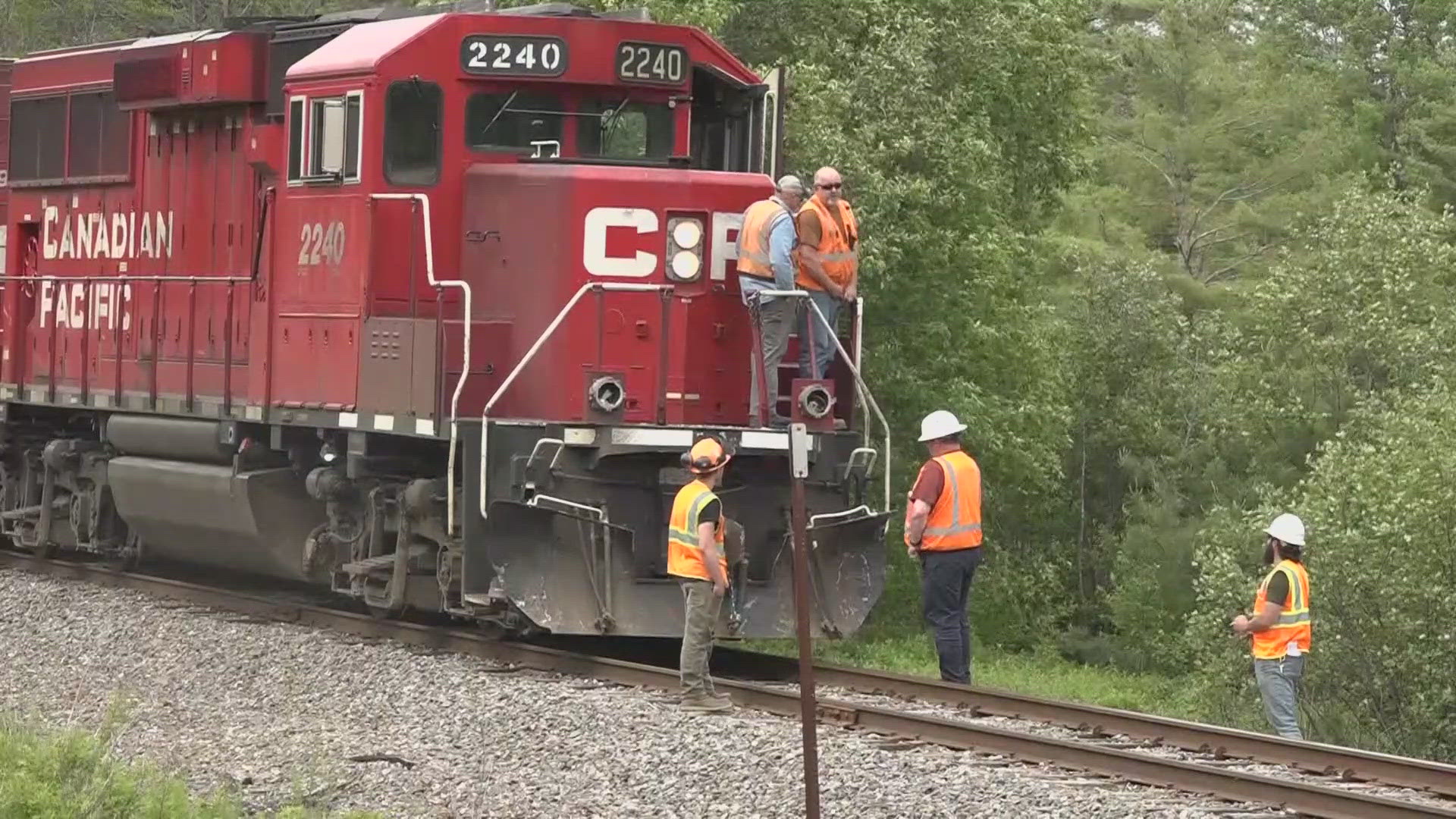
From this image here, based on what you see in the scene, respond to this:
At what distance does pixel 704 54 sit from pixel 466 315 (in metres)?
2.48

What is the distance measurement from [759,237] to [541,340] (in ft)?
4.52

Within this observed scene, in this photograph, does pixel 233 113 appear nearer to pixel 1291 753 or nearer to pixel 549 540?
pixel 549 540

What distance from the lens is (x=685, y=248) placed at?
12852 millimetres

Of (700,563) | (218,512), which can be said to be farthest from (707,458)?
(218,512)

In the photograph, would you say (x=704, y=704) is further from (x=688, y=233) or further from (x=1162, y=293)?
(x=1162, y=293)

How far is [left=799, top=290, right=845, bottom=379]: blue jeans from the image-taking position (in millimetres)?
12875

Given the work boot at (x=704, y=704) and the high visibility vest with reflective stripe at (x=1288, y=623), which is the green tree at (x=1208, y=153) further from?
the work boot at (x=704, y=704)

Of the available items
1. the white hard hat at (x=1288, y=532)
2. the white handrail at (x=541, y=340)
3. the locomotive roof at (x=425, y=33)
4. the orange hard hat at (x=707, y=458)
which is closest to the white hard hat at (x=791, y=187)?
the white handrail at (x=541, y=340)

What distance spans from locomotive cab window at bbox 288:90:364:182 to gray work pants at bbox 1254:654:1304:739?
5968mm

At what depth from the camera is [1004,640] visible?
109 ft

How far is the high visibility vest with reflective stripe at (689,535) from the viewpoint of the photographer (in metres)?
11.3

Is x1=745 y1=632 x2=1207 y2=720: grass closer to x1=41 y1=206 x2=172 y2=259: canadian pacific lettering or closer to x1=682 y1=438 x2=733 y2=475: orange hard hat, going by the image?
x1=682 y1=438 x2=733 y2=475: orange hard hat

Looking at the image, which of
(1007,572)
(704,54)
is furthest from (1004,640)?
(704,54)

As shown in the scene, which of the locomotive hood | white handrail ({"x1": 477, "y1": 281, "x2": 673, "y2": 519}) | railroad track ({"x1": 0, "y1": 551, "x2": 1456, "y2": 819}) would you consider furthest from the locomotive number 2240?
railroad track ({"x1": 0, "y1": 551, "x2": 1456, "y2": 819})
